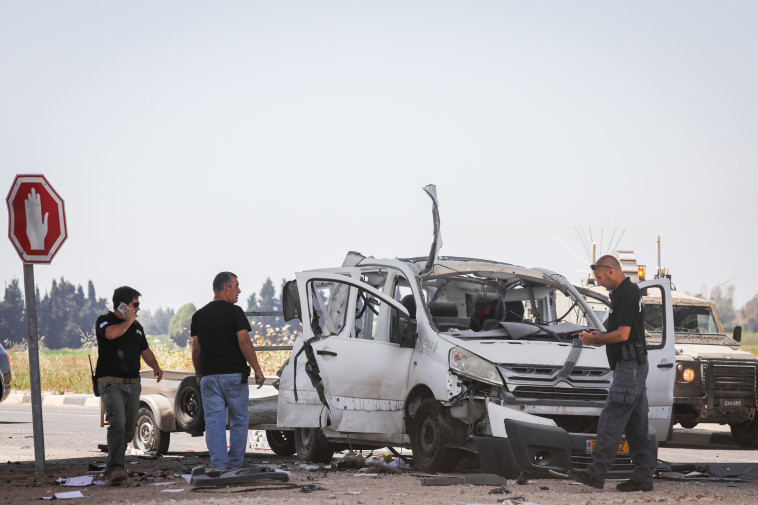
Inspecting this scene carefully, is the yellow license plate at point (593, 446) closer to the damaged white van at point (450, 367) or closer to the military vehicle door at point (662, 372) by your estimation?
the damaged white van at point (450, 367)

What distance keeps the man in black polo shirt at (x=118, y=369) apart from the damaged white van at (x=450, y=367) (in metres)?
2.23

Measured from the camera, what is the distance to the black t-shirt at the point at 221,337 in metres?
9.96

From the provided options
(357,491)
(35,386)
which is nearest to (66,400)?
(35,386)

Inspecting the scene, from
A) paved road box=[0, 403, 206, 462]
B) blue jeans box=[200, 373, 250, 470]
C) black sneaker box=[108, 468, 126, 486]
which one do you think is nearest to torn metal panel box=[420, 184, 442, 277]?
blue jeans box=[200, 373, 250, 470]

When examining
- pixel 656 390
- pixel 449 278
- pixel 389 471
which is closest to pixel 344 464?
pixel 389 471

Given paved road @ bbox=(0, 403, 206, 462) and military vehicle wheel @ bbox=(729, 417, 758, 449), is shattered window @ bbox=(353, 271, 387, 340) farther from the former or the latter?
military vehicle wheel @ bbox=(729, 417, 758, 449)

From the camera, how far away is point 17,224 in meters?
10.7

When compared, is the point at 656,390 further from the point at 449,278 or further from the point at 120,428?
the point at 120,428

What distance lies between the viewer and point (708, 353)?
657 inches

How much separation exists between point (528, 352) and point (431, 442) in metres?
1.30

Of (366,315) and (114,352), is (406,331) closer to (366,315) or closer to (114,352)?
(366,315)

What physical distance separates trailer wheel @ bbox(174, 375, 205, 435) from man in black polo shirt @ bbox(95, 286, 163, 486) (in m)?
3.03

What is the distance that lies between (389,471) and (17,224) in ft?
14.0

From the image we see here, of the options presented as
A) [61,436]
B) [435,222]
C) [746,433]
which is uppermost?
[435,222]
